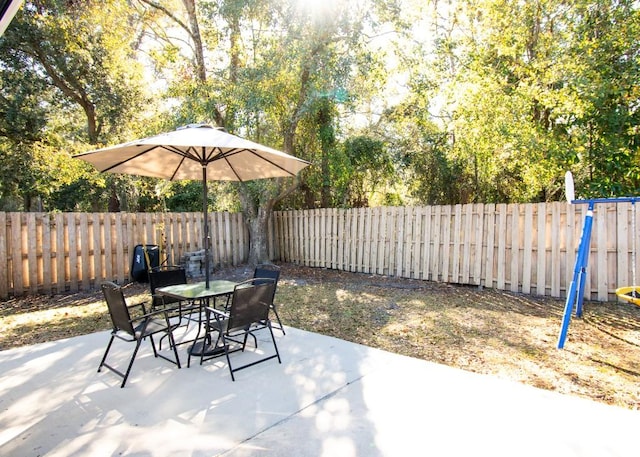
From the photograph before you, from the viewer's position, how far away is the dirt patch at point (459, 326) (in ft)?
11.0

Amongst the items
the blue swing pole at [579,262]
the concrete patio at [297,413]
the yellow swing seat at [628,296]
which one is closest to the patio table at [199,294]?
the concrete patio at [297,413]

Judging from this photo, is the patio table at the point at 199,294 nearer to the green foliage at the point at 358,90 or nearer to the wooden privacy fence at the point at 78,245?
the wooden privacy fence at the point at 78,245

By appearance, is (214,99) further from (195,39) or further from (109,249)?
(109,249)

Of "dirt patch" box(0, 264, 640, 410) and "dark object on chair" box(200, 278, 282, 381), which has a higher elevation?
"dark object on chair" box(200, 278, 282, 381)

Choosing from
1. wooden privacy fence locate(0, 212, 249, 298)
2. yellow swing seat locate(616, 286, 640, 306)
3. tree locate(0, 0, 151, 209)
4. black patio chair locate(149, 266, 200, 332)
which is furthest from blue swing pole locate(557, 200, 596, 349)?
tree locate(0, 0, 151, 209)

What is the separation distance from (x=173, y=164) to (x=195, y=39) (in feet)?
21.2

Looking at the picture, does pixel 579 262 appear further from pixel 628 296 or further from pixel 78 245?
pixel 78 245

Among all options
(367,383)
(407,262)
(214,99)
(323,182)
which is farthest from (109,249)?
(367,383)

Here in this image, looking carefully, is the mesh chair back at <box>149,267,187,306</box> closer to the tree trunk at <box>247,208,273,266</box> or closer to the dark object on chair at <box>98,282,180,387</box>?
the dark object on chair at <box>98,282,180,387</box>

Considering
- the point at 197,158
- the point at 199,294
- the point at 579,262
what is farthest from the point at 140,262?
the point at 579,262

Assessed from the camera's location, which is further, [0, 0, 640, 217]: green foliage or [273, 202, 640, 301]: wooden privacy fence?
[0, 0, 640, 217]: green foliage

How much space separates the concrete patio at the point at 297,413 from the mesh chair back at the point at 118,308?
45cm

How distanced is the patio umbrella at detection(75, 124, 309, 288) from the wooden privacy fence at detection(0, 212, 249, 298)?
361 centimetres

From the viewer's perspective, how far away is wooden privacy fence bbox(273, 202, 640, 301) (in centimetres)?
562
